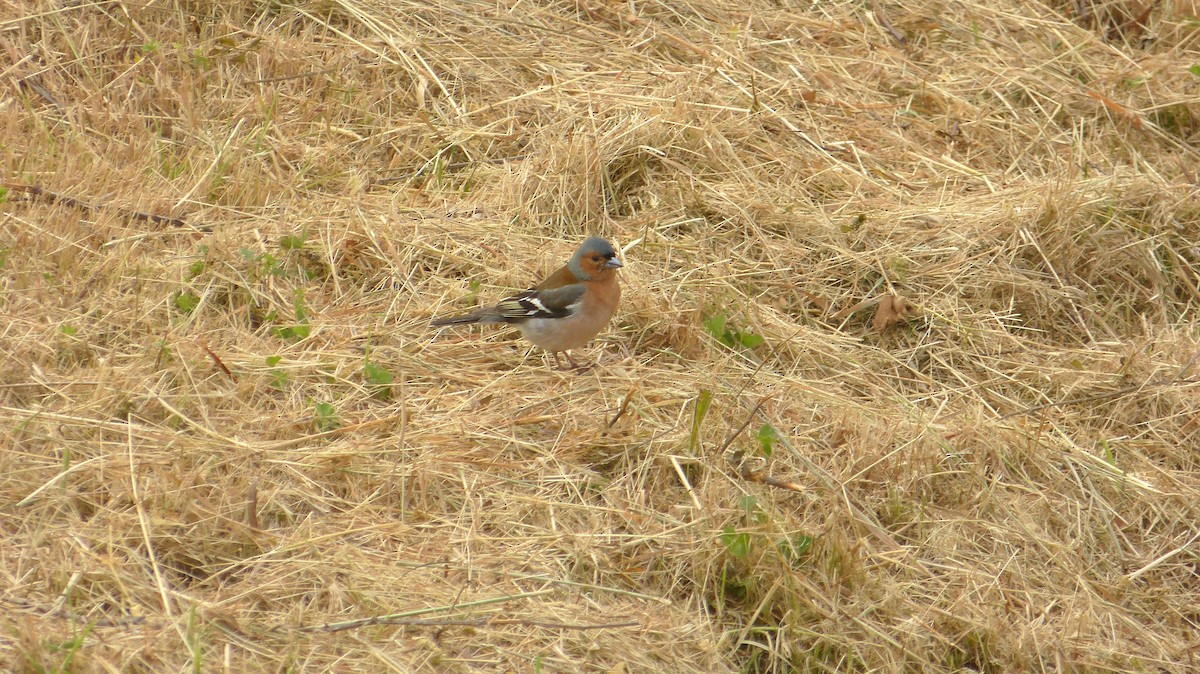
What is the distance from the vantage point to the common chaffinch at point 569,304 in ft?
16.7

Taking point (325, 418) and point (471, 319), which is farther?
point (471, 319)

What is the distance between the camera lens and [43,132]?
6180mm

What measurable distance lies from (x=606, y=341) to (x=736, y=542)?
1672 millimetres

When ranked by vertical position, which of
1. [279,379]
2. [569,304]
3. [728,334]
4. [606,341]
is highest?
[569,304]

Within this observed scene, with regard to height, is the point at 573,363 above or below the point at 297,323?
below

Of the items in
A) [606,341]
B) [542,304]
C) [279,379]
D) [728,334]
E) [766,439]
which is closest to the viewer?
[766,439]

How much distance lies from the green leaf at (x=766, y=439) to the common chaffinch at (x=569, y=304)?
0.91 m

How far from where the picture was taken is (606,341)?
552 cm

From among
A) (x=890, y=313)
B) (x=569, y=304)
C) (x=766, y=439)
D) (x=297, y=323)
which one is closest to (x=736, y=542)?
(x=766, y=439)

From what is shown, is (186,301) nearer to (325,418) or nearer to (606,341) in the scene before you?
(325,418)

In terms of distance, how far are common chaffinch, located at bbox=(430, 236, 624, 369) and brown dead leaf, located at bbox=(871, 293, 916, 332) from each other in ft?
4.01

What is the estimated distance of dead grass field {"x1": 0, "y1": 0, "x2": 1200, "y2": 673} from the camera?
396cm

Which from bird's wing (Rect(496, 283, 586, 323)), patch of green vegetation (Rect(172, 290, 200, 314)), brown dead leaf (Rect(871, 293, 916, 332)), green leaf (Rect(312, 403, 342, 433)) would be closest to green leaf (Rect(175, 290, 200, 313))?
patch of green vegetation (Rect(172, 290, 200, 314))

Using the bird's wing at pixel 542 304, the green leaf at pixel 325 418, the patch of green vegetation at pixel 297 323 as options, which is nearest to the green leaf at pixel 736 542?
the bird's wing at pixel 542 304
